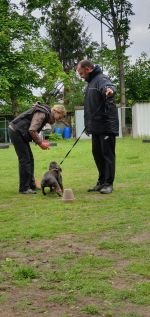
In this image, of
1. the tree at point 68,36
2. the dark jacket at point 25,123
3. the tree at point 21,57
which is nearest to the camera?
the dark jacket at point 25,123

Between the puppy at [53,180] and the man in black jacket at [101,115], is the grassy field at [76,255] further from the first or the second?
the man in black jacket at [101,115]

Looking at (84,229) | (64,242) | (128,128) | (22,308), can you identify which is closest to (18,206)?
(84,229)

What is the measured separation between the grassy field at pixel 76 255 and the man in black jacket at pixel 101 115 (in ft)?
1.53

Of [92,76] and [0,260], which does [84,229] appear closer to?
[0,260]

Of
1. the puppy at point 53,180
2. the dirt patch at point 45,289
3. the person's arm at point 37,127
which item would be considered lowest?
the dirt patch at point 45,289

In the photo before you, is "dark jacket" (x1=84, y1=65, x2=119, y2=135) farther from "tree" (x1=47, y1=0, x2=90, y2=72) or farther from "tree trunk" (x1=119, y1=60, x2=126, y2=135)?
"tree" (x1=47, y1=0, x2=90, y2=72)

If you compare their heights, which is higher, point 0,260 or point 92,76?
point 92,76

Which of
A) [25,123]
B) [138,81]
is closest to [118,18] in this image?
[138,81]

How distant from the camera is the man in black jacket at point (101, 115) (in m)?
9.19

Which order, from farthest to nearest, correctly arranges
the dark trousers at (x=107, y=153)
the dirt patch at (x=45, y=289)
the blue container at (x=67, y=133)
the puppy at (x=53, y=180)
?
1. the blue container at (x=67, y=133)
2. the dark trousers at (x=107, y=153)
3. the puppy at (x=53, y=180)
4. the dirt patch at (x=45, y=289)

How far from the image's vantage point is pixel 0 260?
17.0ft

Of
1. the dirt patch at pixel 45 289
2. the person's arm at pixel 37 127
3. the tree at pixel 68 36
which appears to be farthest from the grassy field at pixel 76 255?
the tree at pixel 68 36

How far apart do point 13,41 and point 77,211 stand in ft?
114

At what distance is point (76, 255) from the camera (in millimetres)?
5227
